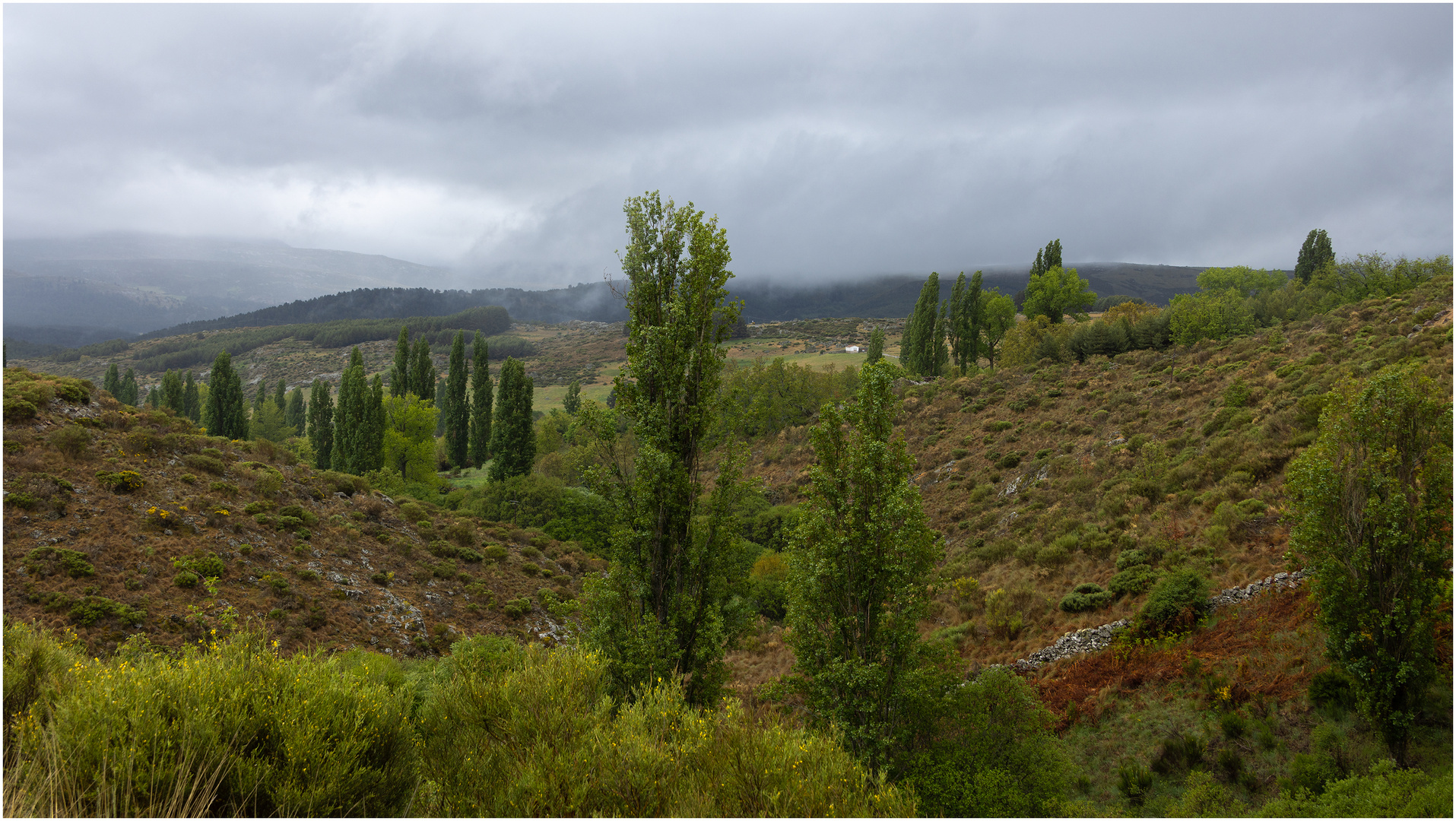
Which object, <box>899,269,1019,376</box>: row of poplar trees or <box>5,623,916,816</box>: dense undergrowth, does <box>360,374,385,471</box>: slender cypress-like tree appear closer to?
<box>5,623,916,816</box>: dense undergrowth

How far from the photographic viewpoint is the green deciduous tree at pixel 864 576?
14.4 metres

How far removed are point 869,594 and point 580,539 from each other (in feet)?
111

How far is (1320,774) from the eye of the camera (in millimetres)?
12914

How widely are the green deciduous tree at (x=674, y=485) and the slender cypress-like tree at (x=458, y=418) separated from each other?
66.0 metres

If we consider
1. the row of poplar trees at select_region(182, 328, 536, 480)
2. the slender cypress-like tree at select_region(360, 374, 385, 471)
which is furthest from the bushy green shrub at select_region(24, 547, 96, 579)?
the slender cypress-like tree at select_region(360, 374, 385, 471)

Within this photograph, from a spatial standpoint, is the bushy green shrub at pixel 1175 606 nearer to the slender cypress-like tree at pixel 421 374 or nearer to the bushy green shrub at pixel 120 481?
the bushy green shrub at pixel 120 481

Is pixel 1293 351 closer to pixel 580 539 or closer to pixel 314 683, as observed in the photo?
pixel 580 539

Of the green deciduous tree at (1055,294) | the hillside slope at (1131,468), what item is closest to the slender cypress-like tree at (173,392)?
the hillside slope at (1131,468)

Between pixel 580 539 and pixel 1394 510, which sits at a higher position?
pixel 1394 510

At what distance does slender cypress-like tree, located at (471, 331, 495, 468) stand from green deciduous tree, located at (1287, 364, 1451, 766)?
7183cm

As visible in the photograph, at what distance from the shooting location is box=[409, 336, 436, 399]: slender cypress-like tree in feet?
245

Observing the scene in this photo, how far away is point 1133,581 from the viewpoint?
71.5 ft

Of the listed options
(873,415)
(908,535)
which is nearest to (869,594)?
(908,535)

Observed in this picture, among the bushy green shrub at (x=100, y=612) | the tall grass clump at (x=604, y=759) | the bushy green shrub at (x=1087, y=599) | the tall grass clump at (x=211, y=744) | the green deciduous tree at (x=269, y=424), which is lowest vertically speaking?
the green deciduous tree at (x=269, y=424)
